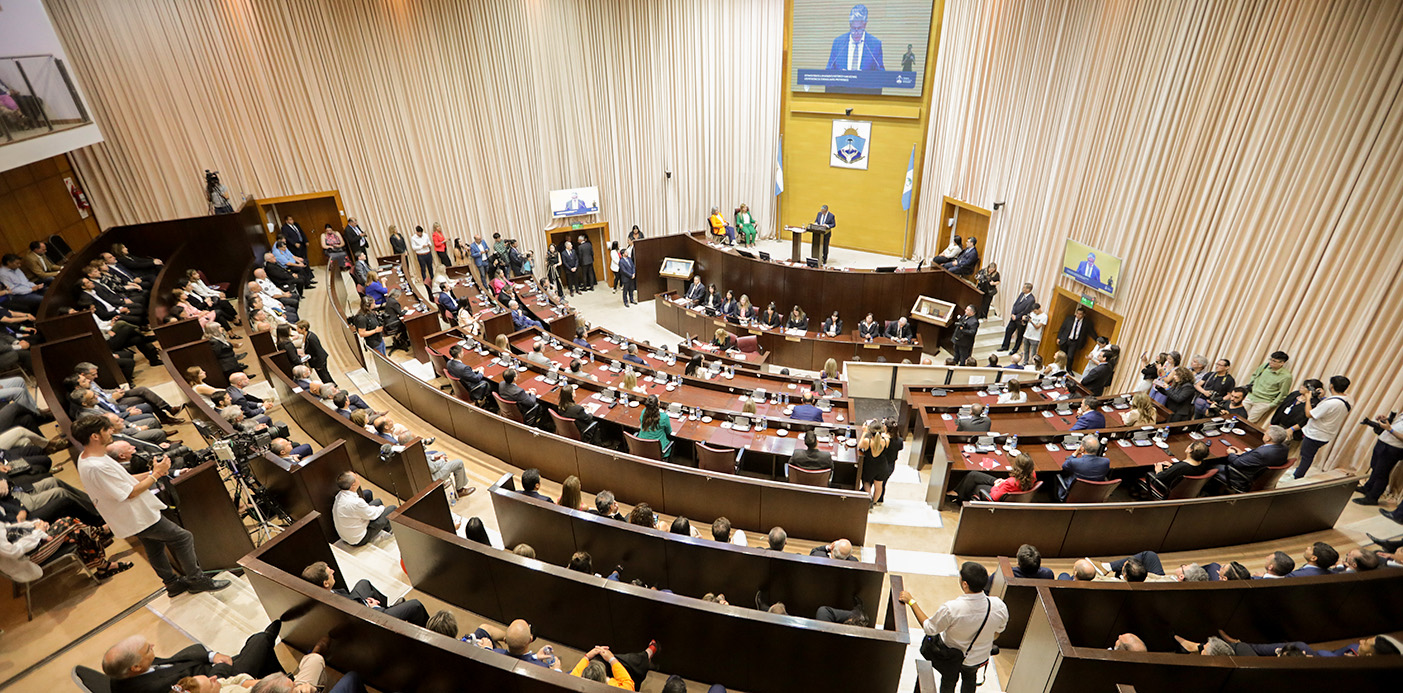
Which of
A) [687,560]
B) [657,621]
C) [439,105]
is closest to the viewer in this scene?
[657,621]

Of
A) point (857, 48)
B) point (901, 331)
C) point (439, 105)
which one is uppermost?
point (857, 48)

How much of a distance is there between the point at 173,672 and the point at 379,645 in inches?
43.2

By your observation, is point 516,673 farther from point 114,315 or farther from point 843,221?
point 843,221

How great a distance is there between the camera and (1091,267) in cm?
1046

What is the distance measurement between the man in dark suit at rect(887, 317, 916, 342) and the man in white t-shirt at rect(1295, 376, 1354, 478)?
5.71m

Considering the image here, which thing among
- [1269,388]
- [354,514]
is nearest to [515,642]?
[354,514]

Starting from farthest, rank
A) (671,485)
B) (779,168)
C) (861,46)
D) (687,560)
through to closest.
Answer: (779,168) < (861,46) < (671,485) < (687,560)

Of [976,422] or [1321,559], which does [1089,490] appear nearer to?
[976,422]

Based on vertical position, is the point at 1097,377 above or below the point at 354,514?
below

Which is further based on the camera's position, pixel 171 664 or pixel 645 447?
pixel 645 447

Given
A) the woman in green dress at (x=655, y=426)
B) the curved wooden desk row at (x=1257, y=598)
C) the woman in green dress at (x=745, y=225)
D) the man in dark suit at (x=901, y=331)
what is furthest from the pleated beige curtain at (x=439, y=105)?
the curved wooden desk row at (x=1257, y=598)

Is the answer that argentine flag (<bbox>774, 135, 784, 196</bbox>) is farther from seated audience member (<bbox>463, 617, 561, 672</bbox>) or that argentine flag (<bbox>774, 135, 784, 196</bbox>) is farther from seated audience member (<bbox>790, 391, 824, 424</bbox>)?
seated audience member (<bbox>463, 617, 561, 672</bbox>)

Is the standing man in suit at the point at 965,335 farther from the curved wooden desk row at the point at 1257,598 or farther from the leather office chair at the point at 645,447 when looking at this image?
the leather office chair at the point at 645,447

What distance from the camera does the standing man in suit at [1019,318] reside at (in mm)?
11297
